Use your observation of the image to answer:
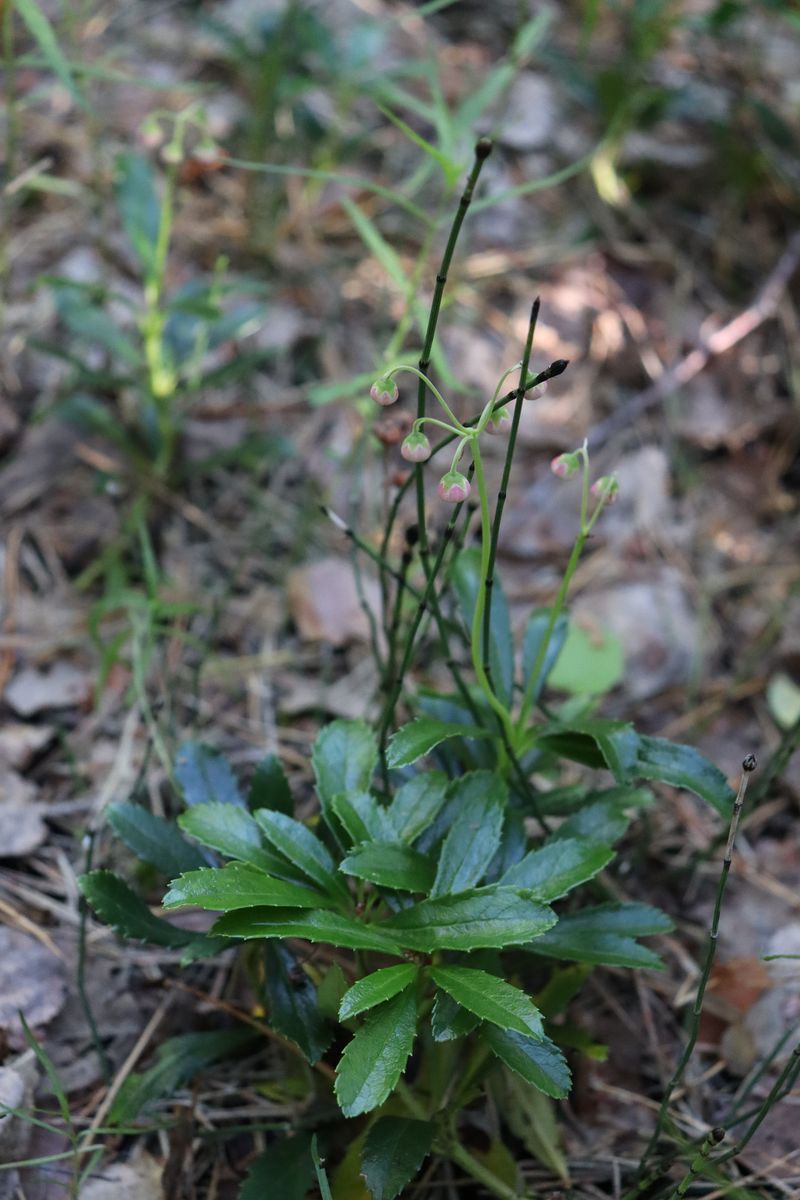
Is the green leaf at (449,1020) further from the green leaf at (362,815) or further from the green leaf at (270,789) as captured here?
the green leaf at (270,789)

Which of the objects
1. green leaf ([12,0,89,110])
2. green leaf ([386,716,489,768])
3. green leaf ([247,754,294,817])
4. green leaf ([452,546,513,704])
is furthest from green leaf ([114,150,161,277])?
green leaf ([386,716,489,768])

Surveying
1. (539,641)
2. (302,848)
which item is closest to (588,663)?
(539,641)

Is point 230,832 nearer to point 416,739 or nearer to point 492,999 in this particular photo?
point 416,739

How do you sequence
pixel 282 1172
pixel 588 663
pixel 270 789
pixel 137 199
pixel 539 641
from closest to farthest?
pixel 282 1172 → pixel 270 789 → pixel 539 641 → pixel 588 663 → pixel 137 199

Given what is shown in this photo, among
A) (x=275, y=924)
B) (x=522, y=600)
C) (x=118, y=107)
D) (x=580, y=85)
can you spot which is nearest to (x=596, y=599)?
(x=522, y=600)

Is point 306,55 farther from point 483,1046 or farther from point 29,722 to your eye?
point 483,1046

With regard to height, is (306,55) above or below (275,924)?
above

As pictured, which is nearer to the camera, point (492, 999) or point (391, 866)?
point (492, 999)
